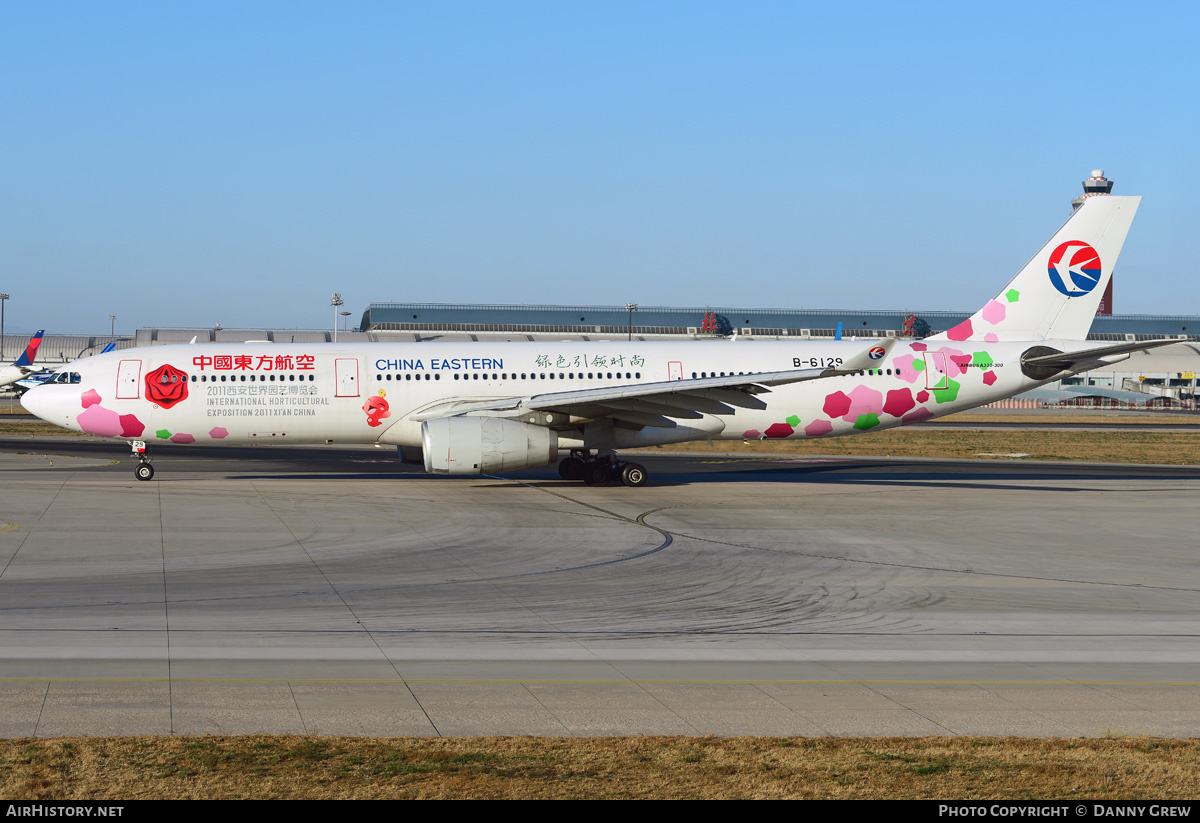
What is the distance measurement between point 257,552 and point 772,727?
475 inches

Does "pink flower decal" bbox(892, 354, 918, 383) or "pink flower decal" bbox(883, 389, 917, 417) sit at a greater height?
"pink flower decal" bbox(892, 354, 918, 383)

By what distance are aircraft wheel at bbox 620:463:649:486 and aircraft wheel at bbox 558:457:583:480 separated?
58.0 inches

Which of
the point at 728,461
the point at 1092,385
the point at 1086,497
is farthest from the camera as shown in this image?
the point at 1092,385

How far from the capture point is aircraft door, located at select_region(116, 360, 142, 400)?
98.0 feet

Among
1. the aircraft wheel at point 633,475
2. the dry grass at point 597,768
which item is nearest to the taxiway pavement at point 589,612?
the dry grass at point 597,768

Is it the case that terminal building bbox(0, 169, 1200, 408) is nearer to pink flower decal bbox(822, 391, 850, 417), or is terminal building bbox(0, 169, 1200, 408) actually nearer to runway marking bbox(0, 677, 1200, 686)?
pink flower decal bbox(822, 391, 850, 417)

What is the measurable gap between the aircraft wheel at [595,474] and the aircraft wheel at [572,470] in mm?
731

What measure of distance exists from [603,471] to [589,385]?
2606mm

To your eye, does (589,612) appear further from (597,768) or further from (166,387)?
(166,387)

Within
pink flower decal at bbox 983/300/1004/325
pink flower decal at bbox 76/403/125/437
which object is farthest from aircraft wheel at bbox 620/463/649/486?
pink flower decal at bbox 76/403/125/437

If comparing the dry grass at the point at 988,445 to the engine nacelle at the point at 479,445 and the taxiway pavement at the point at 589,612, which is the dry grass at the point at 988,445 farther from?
the taxiway pavement at the point at 589,612
